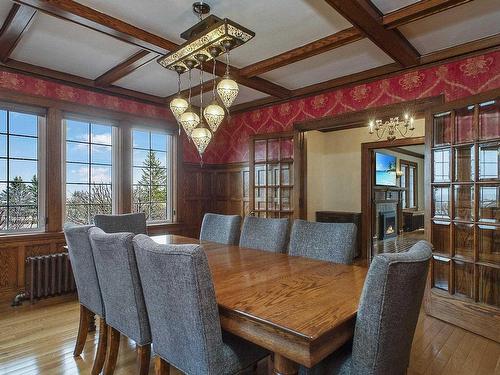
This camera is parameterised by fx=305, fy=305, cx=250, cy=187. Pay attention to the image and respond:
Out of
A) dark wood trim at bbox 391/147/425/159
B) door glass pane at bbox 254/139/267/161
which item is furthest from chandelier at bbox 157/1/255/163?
dark wood trim at bbox 391/147/425/159

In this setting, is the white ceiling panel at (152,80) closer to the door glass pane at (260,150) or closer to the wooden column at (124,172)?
the wooden column at (124,172)

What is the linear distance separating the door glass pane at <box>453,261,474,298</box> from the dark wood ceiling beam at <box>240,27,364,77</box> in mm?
2177

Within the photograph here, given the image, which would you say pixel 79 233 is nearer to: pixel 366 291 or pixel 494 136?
pixel 366 291

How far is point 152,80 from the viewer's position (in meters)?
3.71

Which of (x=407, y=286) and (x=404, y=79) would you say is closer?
(x=407, y=286)

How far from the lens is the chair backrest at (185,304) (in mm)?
1177

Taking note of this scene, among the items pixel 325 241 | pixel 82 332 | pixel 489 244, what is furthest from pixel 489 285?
pixel 82 332

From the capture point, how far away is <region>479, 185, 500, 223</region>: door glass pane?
8.25 feet

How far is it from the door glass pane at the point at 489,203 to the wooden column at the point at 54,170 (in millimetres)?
4302

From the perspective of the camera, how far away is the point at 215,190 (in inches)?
206

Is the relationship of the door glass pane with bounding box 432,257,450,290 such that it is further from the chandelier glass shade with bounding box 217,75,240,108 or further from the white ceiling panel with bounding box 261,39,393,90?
the chandelier glass shade with bounding box 217,75,240,108

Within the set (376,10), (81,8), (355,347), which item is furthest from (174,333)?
(376,10)

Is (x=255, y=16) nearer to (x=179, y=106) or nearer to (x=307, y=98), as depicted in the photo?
(x=179, y=106)

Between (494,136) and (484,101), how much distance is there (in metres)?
0.31
